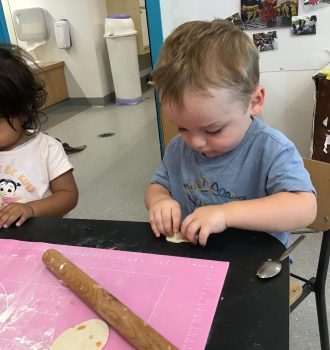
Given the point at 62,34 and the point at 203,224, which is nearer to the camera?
the point at 203,224

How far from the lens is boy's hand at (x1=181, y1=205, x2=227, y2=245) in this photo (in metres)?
0.60

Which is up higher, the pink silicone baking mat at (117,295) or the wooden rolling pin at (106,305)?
the wooden rolling pin at (106,305)

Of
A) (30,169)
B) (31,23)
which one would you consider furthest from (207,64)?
(31,23)

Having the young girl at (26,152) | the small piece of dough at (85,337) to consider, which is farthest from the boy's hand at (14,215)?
the small piece of dough at (85,337)

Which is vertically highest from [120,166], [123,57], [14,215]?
[14,215]

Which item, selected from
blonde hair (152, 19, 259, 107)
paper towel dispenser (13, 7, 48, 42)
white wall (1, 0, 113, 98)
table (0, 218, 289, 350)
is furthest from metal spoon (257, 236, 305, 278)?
paper towel dispenser (13, 7, 48, 42)

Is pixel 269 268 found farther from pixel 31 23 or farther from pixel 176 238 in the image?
pixel 31 23

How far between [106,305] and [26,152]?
2.14 ft

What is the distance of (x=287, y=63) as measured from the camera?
A: 67.6 inches

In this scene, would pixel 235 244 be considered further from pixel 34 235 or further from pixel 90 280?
pixel 34 235

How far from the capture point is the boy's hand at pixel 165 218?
2.15 ft

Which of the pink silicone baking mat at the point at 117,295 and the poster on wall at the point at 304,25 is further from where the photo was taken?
the poster on wall at the point at 304,25

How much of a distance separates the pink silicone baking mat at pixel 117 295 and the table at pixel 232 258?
0.02 meters

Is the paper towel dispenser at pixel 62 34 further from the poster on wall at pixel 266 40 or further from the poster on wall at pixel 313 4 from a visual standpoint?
the poster on wall at pixel 313 4
